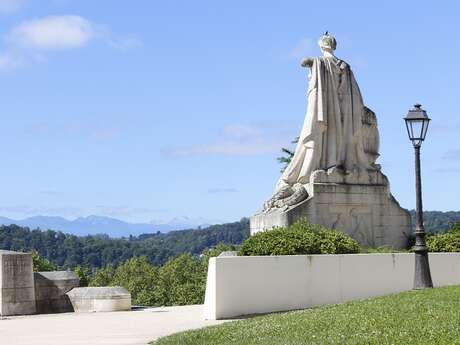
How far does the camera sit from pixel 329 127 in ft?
74.4

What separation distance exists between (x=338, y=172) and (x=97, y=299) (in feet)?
23.2

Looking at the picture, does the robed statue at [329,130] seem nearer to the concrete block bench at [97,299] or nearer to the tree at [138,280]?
the concrete block bench at [97,299]

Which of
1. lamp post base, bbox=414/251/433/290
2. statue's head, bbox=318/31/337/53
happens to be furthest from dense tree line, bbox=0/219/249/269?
lamp post base, bbox=414/251/433/290

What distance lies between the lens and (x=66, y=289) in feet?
64.2

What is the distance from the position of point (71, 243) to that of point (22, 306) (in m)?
162

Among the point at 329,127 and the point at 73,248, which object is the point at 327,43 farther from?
the point at 73,248

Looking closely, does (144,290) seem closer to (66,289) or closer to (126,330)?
(66,289)

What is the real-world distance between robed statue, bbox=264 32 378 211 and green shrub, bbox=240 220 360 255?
2.56 meters

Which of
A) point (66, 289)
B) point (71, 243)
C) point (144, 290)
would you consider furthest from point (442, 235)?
point (71, 243)

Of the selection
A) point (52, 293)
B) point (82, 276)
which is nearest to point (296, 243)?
point (52, 293)

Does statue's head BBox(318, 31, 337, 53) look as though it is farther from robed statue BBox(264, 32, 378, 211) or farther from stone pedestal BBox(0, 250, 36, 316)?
stone pedestal BBox(0, 250, 36, 316)

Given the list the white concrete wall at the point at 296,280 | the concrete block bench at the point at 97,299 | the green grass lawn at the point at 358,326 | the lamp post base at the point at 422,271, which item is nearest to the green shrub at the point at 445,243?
the white concrete wall at the point at 296,280

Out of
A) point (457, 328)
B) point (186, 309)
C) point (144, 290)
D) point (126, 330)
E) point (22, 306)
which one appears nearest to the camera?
point (457, 328)

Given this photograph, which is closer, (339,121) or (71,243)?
(339,121)
